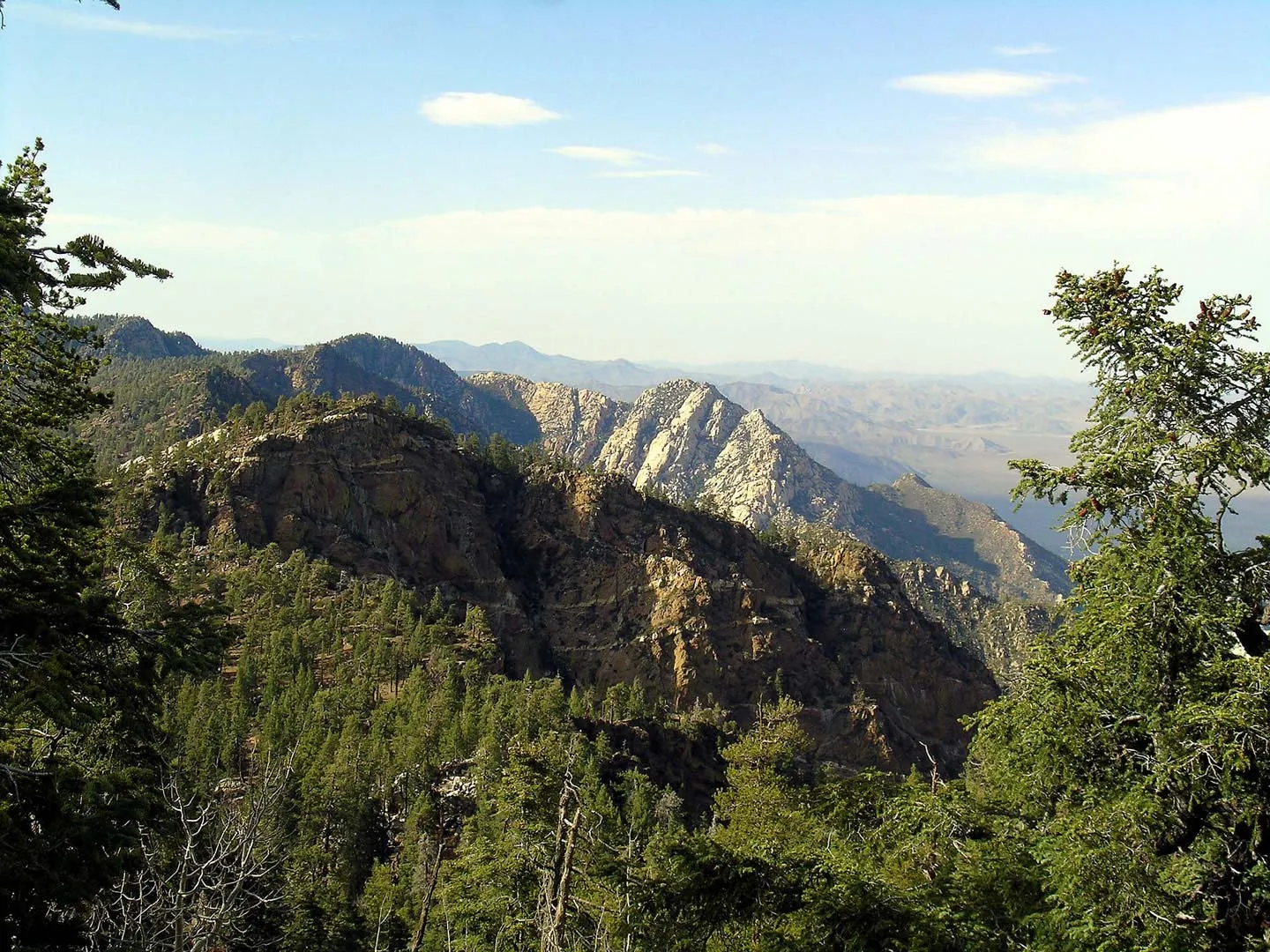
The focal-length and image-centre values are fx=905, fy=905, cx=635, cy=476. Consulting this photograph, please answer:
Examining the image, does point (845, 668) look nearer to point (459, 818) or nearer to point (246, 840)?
point (459, 818)

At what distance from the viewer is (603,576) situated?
149 meters

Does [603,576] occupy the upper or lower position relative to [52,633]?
lower

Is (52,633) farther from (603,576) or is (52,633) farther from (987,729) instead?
(603,576)

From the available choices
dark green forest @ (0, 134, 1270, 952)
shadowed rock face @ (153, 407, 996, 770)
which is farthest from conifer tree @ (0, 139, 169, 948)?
shadowed rock face @ (153, 407, 996, 770)

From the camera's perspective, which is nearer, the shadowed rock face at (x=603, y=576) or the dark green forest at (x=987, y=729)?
the dark green forest at (x=987, y=729)

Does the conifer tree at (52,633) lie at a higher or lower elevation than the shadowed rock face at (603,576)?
higher

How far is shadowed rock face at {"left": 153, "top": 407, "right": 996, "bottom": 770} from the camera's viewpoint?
427 ft

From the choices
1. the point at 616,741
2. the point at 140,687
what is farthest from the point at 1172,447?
the point at 616,741

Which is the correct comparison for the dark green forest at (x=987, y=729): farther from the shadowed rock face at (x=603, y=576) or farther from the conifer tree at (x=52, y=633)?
the shadowed rock face at (x=603, y=576)

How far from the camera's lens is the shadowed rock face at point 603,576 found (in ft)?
427

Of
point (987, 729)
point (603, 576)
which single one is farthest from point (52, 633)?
point (603, 576)

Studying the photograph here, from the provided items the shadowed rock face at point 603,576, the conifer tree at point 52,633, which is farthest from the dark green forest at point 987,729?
the shadowed rock face at point 603,576

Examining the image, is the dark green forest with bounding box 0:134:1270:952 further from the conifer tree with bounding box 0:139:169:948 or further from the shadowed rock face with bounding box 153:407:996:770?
the shadowed rock face with bounding box 153:407:996:770

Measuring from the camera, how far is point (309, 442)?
135625mm
